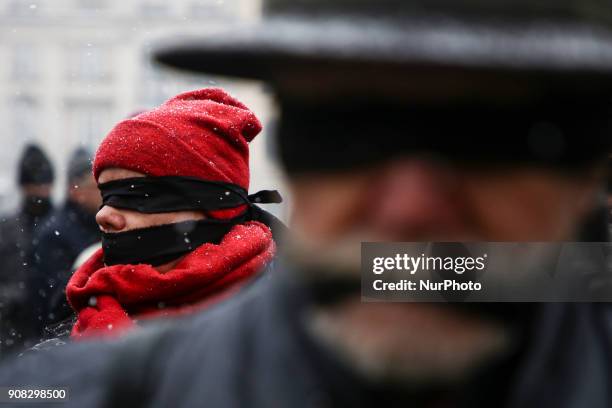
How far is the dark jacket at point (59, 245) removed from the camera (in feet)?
10.3

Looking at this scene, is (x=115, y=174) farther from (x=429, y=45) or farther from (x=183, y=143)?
(x=429, y=45)

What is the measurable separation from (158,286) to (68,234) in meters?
1.51

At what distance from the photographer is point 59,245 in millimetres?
3412

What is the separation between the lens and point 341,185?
3.06ft

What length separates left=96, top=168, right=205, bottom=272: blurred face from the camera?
204 centimetres

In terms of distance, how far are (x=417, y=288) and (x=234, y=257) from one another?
1067 millimetres

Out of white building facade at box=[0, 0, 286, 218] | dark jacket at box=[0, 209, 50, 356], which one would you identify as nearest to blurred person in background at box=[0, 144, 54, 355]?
dark jacket at box=[0, 209, 50, 356]

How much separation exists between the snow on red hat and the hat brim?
118 centimetres

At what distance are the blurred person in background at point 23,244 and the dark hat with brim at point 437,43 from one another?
2623 mm

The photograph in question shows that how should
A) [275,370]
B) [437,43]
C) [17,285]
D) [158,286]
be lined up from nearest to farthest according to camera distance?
[437,43] < [275,370] < [158,286] < [17,285]

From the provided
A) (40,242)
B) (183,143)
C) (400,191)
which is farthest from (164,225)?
(40,242)

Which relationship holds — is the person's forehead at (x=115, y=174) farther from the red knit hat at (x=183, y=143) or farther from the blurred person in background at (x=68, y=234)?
the blurred person in background at (x=68, y=234)

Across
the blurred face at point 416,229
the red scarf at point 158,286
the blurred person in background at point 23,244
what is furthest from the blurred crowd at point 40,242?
the blurred face at point 416,229

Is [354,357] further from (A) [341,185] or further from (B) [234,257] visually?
(B) [234,257]
